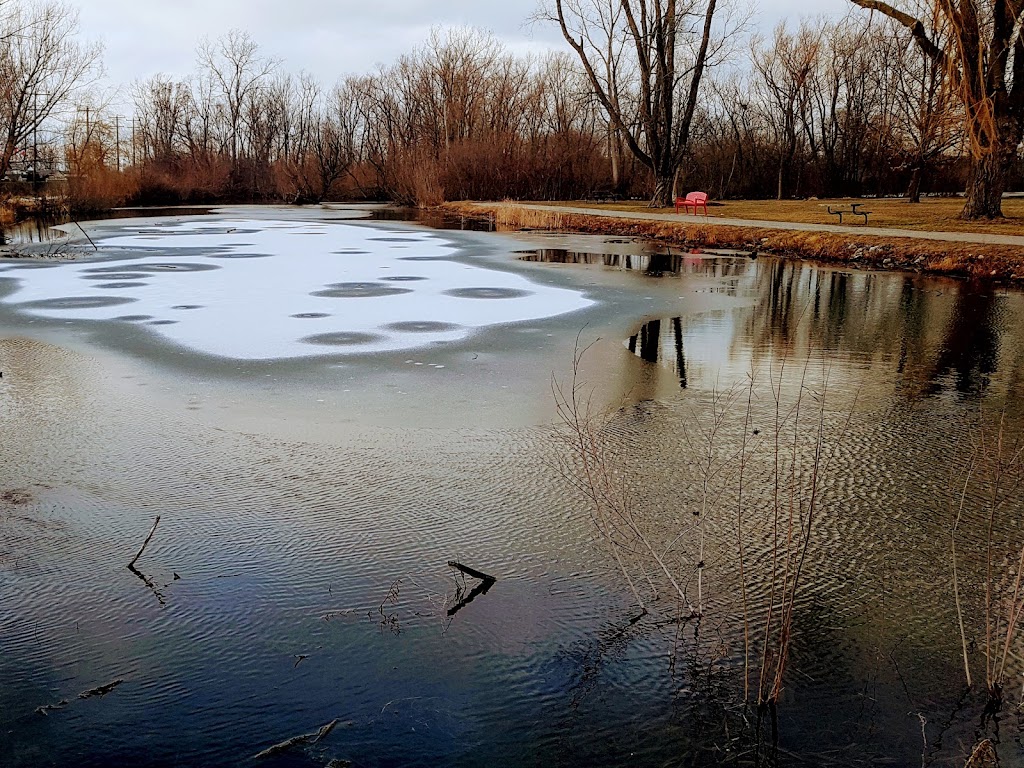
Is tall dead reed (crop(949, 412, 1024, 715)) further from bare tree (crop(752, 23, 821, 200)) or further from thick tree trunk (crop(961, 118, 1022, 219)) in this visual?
bare tree (crop(752, 23, 821, 200))

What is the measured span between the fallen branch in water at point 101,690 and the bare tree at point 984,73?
20.9 meters

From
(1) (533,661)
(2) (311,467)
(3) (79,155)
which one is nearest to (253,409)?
(2) (311,467)

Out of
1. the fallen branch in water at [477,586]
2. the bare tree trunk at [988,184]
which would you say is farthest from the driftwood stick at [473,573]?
the bare tree trunk at [988,184]

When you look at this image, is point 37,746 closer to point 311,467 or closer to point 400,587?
point 400,587

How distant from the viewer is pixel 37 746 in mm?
3357

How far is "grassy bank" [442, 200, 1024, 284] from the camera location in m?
18.0

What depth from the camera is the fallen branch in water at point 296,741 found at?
3328 mm

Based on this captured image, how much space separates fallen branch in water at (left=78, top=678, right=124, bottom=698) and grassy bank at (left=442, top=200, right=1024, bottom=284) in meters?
17.0

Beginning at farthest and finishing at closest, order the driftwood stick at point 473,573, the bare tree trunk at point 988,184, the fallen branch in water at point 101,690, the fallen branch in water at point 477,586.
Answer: the bare tree trunk at point 988,184, the driftwood stick at point 473,573, the fallen branch in water at point 477,586, the fallen branch in water at point 101,690

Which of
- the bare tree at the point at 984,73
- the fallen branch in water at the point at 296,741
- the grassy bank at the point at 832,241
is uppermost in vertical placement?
the bare tree at the point at 984,73

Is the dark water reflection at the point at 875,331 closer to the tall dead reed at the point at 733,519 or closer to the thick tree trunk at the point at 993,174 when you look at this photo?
the tall dead reed at the point at 733,519

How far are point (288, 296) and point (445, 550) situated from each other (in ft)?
33.1

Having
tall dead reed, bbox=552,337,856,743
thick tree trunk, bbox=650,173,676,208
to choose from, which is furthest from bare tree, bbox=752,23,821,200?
tall dead reed, bbox=552,337,856,743

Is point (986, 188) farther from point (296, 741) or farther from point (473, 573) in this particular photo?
point (296, 741)
